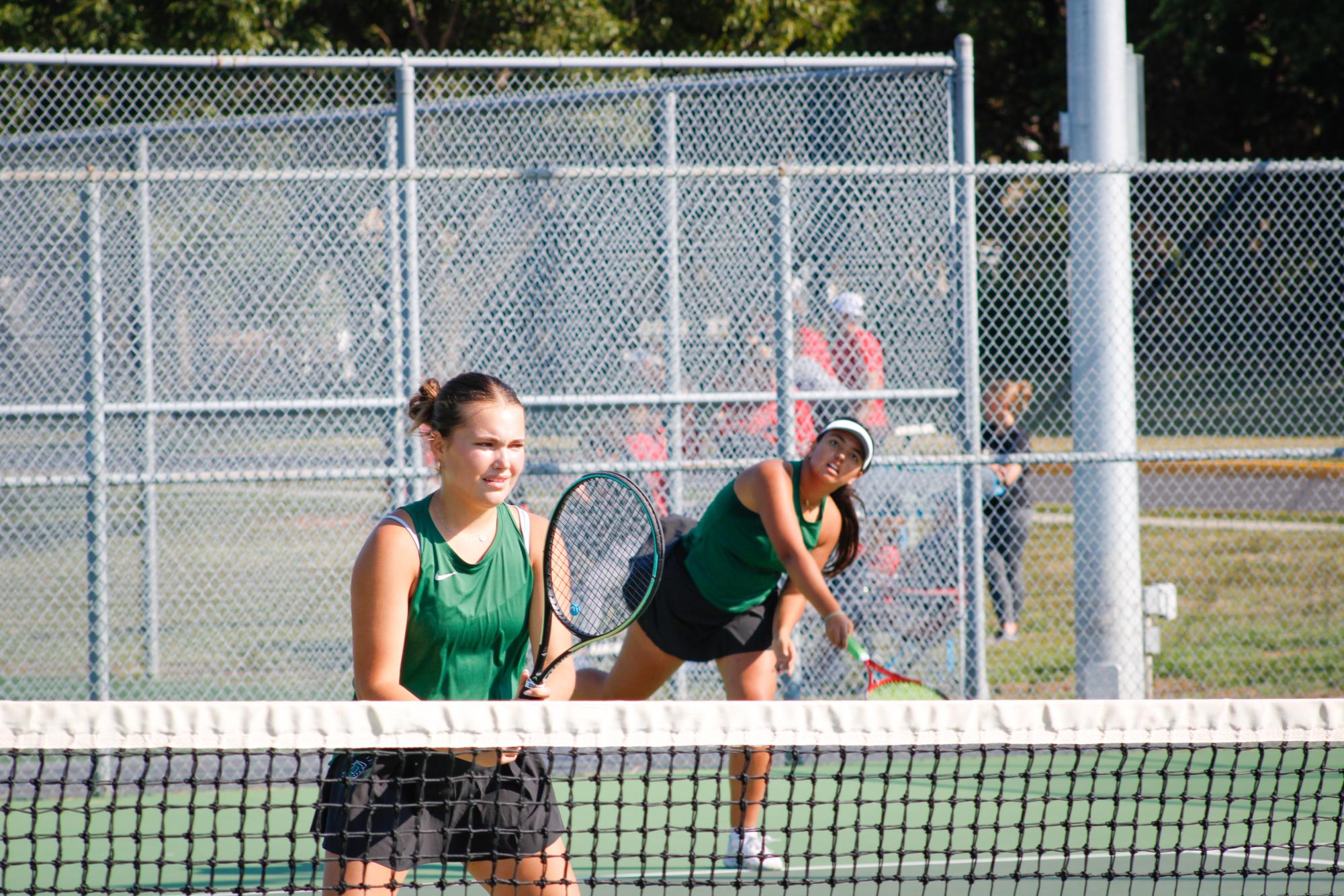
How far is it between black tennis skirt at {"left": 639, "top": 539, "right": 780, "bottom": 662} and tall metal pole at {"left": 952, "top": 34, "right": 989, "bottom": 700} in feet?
5.29

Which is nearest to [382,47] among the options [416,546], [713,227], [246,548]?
[246,548]

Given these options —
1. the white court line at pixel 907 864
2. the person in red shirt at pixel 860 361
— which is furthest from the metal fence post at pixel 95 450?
the person in red shirt at pixel 860 361

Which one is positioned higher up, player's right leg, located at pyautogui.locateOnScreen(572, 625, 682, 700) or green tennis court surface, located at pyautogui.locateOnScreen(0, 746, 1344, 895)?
player's right leg, located at pyautogui.locateOnScreen(572, 625, 682, 700)

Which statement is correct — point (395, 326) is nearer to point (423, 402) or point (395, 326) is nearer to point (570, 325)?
point (570, 325)

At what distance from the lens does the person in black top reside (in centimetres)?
742

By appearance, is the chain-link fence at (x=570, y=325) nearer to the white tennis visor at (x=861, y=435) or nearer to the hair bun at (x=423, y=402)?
the white tennis visor at (x=861, y=435)

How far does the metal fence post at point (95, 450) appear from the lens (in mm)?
5211

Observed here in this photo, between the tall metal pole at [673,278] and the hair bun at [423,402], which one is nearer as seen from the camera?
the hair bun at [423,402]

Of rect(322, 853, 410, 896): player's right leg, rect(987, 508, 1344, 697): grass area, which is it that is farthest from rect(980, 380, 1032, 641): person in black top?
rect(322, 853, 410, 896): player's right leg

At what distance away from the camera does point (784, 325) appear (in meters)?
5.59

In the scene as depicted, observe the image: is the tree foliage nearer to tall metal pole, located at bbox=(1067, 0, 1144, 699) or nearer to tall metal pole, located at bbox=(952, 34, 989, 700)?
tall metal pole, located at bbox=(952, 34, 989, 700)

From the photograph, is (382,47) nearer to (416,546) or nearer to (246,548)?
(246,548)

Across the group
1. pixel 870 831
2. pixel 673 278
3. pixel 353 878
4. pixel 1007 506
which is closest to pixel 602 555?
pixel 353 878

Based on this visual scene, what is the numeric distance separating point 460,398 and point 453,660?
56 cm
